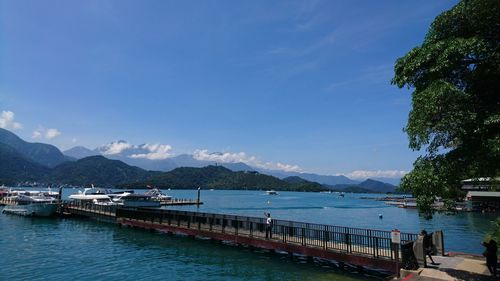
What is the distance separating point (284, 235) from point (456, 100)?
63.8ft

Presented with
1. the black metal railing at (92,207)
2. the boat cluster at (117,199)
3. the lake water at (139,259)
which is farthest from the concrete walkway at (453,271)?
the boat cluster at (117,199)

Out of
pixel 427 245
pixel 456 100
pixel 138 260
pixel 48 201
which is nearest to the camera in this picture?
pixel 456 100

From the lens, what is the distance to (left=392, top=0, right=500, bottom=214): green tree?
51.5 feet

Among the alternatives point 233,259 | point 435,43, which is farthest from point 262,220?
point 435,43

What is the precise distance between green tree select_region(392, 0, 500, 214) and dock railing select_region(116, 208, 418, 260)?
329 inches

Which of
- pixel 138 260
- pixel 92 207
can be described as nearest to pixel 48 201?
pixel 92 207

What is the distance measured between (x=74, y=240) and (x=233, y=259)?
22267 mm

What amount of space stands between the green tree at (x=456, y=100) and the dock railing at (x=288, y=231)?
8.36 meters

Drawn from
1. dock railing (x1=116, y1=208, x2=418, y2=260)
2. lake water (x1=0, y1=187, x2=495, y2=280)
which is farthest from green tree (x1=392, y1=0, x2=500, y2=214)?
lake water (x1=0, y1=187, x2=495, y2=280)

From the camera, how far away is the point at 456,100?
15.9 meters

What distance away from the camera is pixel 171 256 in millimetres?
33281

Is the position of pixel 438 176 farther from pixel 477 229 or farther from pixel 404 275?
pixel 477 229

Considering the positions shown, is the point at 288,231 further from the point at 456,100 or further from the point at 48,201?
the point at 48,201

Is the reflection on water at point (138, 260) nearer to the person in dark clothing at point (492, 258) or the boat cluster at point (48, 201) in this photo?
the person in dark clothing at point (492, 258)
